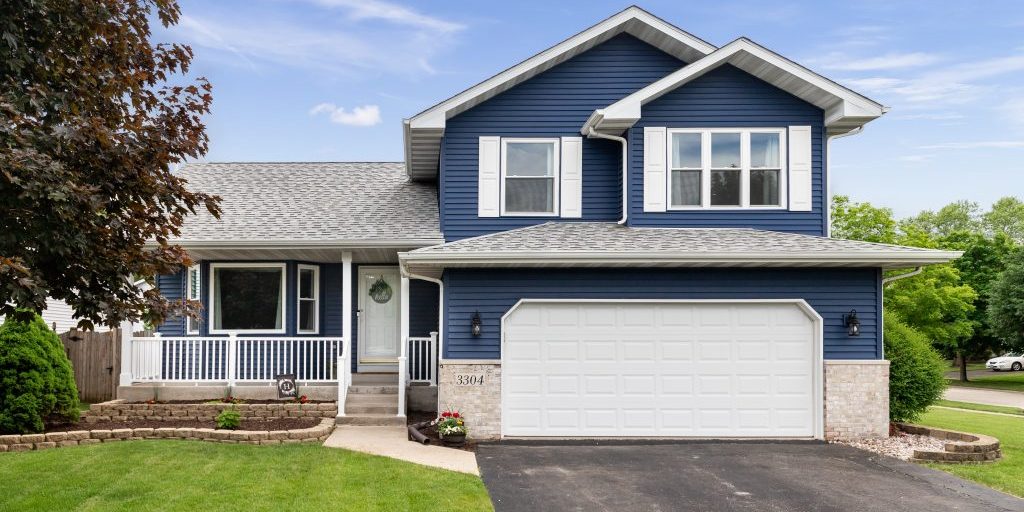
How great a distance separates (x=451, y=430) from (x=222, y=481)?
3358 mm

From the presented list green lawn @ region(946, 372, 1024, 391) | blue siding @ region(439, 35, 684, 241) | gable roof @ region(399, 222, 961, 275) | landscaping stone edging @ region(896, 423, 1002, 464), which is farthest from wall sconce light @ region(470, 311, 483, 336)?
green lawn @ region(946, 372, 1024, 391)

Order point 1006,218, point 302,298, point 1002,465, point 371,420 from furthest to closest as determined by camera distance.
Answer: point 1006,218 < point 302,298 < point 371,420 < point 1002,465

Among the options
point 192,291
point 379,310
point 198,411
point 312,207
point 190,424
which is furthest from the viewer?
point 379,310

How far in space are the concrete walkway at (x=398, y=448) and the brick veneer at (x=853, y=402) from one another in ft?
18.2

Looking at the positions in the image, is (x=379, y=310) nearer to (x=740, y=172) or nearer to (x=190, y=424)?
(x=190, y=424)

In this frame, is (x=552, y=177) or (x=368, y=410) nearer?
(x=368, y=410)

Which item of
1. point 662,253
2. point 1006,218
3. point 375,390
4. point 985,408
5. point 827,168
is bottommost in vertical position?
point 985,408

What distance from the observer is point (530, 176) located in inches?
522

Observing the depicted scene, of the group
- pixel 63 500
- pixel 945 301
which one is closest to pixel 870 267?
pixel 63 500

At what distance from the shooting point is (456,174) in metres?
13.2

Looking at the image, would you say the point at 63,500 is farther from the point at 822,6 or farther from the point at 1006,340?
the point at 1006,340

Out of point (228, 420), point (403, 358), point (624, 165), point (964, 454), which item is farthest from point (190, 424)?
point (964, 454)

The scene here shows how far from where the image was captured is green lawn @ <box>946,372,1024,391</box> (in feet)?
114

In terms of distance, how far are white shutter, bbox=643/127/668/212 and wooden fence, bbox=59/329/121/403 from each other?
10.8 metres
